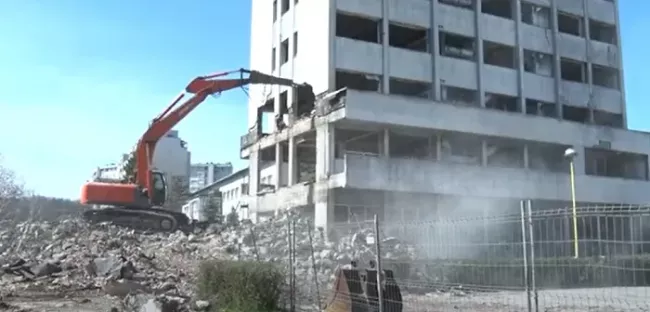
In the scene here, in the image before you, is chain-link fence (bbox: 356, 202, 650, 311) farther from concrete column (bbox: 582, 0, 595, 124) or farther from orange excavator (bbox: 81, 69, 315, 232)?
concrete column (bbox: 582, 0, 595, 124)

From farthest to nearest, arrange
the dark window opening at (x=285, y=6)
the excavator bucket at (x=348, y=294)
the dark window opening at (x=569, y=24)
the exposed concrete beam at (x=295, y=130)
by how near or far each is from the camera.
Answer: the dark window opening at (x=569, y=24) < the dark window opening at (x=285, y=6) < the exposed concrete beam at (x=295, y=130) < the excavator bucket at (x=348, y=294)

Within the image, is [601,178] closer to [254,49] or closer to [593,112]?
[593,112]

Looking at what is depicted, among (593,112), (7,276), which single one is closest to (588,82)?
(593,112)

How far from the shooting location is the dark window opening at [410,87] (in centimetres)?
3666

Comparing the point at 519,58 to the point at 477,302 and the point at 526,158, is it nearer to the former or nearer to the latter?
the point at 526,158

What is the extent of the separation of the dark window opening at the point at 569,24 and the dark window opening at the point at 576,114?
5.04 meters

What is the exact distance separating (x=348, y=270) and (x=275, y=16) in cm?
3243

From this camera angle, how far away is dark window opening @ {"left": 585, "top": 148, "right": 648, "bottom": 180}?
4138 centimetres

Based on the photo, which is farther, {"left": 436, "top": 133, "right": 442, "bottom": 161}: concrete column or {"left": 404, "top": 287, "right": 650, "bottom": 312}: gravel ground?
{"left": 436, "top": 133, "right": 442, "bottom": 161}: concrete column

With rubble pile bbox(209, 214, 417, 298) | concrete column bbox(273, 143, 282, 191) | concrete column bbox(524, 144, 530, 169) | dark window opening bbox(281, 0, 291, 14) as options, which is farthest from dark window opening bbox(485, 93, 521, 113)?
rubble pile bbox(209, 214, 417, 298)

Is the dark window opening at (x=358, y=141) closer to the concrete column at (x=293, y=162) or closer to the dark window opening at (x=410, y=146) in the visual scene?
the dark window opening at (x=410, y=146)

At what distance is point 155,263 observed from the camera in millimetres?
19031

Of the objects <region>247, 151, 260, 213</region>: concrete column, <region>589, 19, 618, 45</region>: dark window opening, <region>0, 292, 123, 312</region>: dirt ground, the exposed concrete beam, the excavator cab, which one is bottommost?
<region>0, 292, 123, 312</region>: dirt ground

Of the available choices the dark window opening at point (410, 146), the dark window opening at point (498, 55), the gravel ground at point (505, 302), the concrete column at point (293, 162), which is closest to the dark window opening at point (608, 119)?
the dark window opening at point (498, 55)
